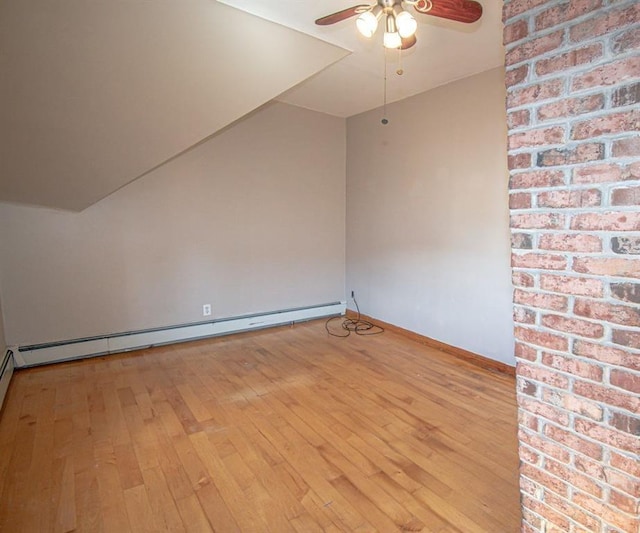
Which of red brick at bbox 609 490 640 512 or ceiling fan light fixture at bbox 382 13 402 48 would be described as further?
ceiling fan light fixture at bbox 382 13 402 48

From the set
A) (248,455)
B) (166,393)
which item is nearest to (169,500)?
(248,455)

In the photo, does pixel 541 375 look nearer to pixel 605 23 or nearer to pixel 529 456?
pixel 529 456

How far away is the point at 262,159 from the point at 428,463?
3.22 m

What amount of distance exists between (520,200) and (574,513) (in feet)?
3.27

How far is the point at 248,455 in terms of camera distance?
202 centimetres

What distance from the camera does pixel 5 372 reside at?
9.11 feet

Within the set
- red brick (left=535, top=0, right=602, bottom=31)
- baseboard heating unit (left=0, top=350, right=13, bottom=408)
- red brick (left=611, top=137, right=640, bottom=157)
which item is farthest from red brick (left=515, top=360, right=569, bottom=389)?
baseboard heating unit (left=0, top=350, right=13, bottom=408)

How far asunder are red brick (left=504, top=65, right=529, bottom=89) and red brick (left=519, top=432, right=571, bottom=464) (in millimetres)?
1147

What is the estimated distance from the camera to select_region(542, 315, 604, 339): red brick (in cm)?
106

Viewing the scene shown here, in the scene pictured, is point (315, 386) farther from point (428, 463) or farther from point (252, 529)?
point (252, 529)

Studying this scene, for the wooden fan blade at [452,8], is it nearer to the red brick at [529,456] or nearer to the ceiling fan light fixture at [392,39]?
the ceiling fan light fixture at [392,39]

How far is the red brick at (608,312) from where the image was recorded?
99cm

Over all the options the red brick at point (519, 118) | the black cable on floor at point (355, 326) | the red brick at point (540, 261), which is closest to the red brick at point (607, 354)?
the red brick at point (540, 261)

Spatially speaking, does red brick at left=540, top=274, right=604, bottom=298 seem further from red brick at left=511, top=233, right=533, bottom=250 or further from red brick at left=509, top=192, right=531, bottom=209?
red brick at left=509, top=192, right=531, bottom=209
